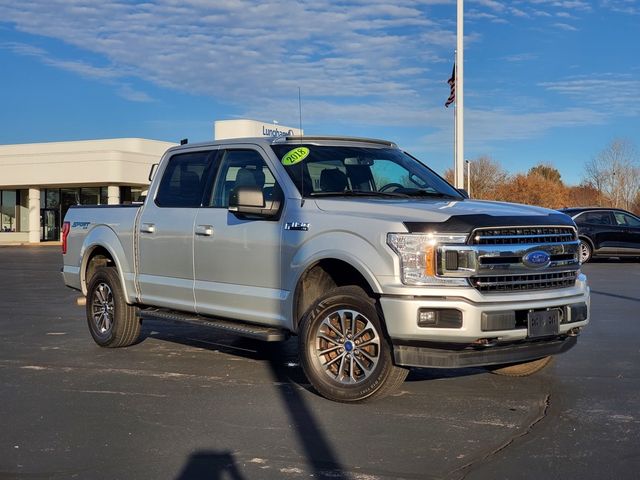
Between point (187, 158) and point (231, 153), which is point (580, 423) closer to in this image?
point (231, 153)

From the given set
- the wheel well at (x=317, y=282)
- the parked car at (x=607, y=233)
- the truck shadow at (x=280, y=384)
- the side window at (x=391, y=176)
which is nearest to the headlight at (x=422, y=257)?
the wheel well at (x=317, y=282)

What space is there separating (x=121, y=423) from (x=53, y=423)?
1.65 feet

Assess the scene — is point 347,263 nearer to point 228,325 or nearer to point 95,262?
point 228,325

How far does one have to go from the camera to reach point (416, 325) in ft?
17.5

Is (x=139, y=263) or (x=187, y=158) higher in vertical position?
(x=187, y=158)

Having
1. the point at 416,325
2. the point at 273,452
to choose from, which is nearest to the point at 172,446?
the point at 273,452

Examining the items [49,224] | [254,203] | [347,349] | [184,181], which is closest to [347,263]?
[347,349]

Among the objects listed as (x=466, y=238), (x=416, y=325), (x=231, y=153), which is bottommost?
(x=416, y=325)

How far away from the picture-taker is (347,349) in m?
5.86

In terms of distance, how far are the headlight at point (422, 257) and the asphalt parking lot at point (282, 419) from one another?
1029mm

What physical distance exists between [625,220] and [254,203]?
19.0 meters

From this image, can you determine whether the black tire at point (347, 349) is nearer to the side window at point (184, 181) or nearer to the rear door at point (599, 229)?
the side window at point (184, 181)

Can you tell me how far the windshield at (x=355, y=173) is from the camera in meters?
6.64

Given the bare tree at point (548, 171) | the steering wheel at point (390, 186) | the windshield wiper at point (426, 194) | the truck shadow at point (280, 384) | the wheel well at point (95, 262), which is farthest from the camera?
the bare tree at point (548, 171)
